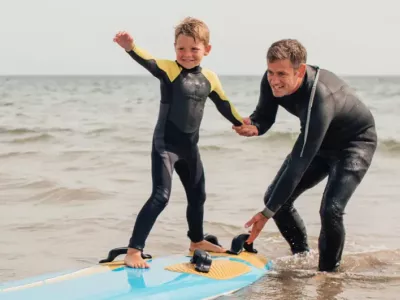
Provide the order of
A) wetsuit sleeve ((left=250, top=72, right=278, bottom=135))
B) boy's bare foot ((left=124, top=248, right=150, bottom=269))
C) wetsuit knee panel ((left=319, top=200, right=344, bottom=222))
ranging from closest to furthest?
1. boy's bare foot ((left=124, top=248, right=150, bottom=269))
2. wetsuit knee panel ((left=319, top=200, right=344, bottom=222))
3. wetsuit sleeve ((left=250, top=72, right=278, bottom=135))

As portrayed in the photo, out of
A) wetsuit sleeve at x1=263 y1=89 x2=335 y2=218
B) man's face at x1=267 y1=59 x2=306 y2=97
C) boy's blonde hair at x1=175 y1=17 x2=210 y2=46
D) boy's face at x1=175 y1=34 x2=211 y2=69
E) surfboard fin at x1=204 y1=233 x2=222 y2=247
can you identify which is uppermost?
boy's blonde hair at x1=175 y1=17 x2=210 y2=46

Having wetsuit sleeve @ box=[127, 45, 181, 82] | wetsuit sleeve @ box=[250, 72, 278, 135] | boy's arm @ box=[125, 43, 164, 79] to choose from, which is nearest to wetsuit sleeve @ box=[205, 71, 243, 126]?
wetsuit sleeve @ box=[250, 72, 278, 135]

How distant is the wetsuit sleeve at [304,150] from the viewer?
4.44 meters

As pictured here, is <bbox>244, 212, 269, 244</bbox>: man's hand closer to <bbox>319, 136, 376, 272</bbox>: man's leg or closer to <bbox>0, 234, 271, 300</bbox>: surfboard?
<bbox>0, 234, 271, 300</bbox>: surfboard

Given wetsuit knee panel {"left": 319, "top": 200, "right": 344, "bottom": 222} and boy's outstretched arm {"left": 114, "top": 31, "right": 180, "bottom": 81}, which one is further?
wetsuit knee panel {"left": 319, "top": 200, "right": 344, "bottom": 222}

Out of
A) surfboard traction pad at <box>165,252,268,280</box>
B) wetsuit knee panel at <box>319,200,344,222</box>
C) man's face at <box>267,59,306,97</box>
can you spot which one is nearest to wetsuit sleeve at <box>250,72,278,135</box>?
man's face at <box>267,59,306,97</box>

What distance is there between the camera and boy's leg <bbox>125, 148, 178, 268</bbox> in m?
4.55

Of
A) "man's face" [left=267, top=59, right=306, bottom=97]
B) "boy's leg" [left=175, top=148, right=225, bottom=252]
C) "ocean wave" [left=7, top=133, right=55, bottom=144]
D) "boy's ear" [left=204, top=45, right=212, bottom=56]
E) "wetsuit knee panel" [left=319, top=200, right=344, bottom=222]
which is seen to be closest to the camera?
"man's face" [left=267, top=59, right=306, bottom=97]

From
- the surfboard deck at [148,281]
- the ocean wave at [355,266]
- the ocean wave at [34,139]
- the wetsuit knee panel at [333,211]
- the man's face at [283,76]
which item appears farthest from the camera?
the ocean wave at [34,139]

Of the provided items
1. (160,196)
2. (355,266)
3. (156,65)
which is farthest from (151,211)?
(355,266)

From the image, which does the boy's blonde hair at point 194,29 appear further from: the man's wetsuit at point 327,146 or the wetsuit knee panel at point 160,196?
the wetsuit knee panel at point 160,196

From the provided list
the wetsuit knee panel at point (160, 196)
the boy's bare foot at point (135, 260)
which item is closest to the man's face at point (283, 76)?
the wetsuit knee panel at point (160, 196)

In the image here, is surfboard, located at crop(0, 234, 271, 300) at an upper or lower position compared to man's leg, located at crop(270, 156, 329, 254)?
lower

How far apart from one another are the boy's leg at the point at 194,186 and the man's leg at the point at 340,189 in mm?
864
